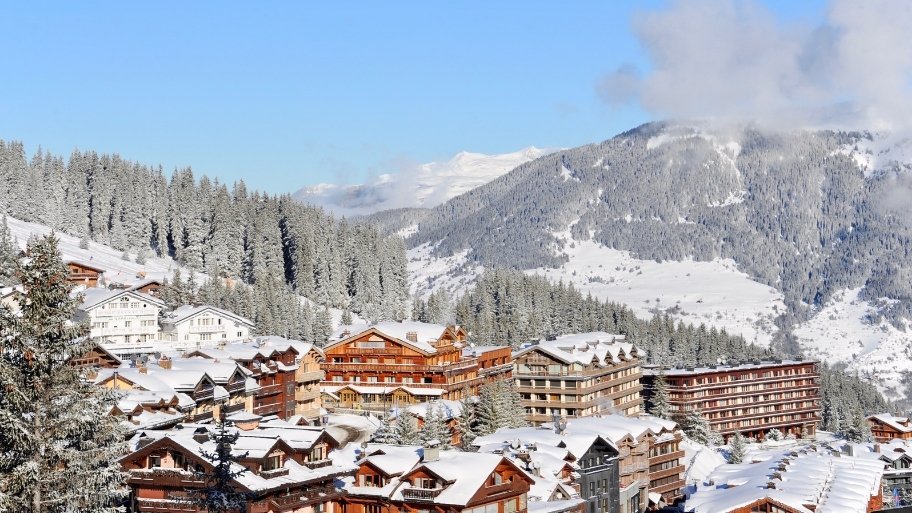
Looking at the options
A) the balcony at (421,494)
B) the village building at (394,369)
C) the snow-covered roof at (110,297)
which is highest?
the snow-covered roof at (110,297)

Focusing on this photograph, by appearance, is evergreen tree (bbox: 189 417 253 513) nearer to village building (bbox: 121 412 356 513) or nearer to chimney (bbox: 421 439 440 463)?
village building (bbox: 121 412 356 513)

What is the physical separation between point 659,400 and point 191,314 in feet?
214

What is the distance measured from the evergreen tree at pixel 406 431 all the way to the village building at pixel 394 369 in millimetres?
34751

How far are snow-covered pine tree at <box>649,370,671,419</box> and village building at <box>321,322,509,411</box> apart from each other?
3304 centimetres

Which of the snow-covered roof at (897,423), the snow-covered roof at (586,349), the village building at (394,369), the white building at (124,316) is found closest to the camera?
the village building at (394,369)

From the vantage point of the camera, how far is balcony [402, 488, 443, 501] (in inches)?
3155

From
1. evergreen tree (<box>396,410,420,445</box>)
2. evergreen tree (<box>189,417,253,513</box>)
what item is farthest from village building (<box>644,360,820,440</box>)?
evergreen tree (<box>189,417,253,513</box>)

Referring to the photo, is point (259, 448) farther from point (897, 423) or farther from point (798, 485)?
point (897, 423)

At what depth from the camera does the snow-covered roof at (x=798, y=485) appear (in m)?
95.4

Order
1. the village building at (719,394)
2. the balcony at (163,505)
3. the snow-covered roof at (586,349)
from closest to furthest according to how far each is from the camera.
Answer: the balcony at (163,505), the snow-covered roof at (586,349), the village building at (719,394)

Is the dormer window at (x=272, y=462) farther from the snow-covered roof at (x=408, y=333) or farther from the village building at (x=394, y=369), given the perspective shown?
the snow-covered roof at (x=408, y=333)

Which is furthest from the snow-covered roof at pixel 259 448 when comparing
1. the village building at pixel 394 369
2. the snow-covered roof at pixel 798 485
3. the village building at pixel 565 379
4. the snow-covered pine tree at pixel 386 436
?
the village building at pixel 565 379

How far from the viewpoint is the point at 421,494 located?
80.2 m

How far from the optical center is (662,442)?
407 ft
